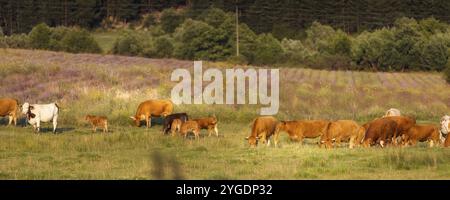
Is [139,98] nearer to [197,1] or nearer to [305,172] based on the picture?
[305,172]

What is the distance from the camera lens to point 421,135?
85.5 ft

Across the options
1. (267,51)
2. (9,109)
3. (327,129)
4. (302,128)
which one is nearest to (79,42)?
(267,51)

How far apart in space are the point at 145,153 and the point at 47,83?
2065 centimetres

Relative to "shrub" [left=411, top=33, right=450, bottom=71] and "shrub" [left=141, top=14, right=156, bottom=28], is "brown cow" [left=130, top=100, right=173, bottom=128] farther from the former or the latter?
"shrub" [left=141, top=14, right=156, bottom=28]

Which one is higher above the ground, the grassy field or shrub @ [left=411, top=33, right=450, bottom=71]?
the grassy field

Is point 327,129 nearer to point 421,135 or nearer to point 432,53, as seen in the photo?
point 421,135

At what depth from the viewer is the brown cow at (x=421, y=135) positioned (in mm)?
25766

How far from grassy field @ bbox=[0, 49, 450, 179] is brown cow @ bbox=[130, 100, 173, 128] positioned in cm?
77

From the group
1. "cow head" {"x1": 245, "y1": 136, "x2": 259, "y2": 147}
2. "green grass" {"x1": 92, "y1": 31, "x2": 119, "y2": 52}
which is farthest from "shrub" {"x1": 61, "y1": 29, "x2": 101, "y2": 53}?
"cow head" {"x1": 245, "y1": 136, "x2": 259, "y2": 147}

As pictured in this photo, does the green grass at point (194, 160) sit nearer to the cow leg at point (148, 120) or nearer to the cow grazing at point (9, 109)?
the cow grazing at point (9, 109)

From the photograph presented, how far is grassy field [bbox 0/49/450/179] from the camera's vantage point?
1892cm

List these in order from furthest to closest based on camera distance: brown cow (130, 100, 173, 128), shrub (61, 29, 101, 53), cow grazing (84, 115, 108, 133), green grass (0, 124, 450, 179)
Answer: shrub (61, 29, 101, 53), brown cow (130, 100, 173, 128), cow grazing (84, 115, 108, 133), green grass (0, 124, 450, 179)

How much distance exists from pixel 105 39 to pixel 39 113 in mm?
92764
